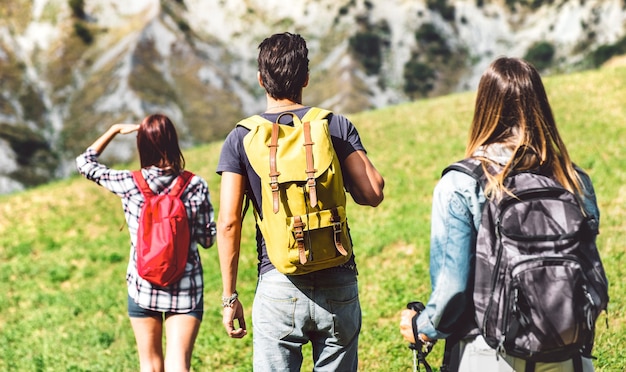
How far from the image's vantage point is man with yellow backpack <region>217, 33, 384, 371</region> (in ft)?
11.9

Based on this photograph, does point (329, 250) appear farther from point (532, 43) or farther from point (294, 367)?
point (532, 43)

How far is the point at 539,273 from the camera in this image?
2945 mm

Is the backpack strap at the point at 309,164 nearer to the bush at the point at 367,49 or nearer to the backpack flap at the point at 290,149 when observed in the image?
the backpack flap at the point at 290,149

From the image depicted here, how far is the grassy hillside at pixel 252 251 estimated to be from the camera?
872cm

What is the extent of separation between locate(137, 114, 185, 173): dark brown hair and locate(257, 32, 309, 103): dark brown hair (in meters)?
1.74

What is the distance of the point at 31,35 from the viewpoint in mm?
129000

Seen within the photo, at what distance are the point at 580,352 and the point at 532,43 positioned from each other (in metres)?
147

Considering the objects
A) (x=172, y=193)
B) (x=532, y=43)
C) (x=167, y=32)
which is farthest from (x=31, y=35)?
(x=172, y=193)

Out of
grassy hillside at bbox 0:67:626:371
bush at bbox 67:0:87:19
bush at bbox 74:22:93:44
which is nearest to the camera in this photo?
grassy hillside at bbox 0:67:626:371

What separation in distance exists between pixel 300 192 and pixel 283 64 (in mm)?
812

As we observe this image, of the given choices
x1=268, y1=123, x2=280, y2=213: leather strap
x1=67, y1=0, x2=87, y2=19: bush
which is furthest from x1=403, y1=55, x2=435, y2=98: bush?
x1=268, y1=123, x2=280, y2=213: leather strap

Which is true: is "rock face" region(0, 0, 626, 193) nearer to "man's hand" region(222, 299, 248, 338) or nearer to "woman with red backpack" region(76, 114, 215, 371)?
"woman with red backpack" region(76, 114, 215, 371)

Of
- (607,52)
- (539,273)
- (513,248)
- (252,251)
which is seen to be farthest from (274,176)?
(607,52)

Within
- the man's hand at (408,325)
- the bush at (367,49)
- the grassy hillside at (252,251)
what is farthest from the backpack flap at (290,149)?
the bush at (367,49)
